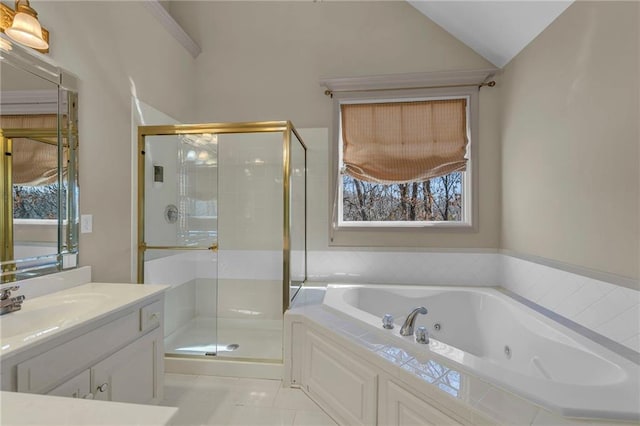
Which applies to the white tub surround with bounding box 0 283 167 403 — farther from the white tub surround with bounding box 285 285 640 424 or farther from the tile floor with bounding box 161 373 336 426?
the white tub surround with bounding box 285 285 640 424

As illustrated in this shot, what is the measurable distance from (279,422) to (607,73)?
245 cm

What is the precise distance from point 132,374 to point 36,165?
44.0 inches

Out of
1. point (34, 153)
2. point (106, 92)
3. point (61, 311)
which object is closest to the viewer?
point (61, 311)

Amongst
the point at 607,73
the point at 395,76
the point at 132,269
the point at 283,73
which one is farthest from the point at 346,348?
the point at 283,73

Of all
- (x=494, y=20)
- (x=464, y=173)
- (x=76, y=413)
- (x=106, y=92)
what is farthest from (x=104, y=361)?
(x=494, y=20)

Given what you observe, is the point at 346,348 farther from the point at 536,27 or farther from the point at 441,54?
the point at 441,54

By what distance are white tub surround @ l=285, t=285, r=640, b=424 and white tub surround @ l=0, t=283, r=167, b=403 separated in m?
0.83

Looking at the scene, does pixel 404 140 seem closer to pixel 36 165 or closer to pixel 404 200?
pixel 404 200

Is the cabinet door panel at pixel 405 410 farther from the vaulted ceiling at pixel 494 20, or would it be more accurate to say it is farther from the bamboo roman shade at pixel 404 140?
the vaulted ceiling at pixel 494 20

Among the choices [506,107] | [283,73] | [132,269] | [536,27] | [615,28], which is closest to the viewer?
[615,28]

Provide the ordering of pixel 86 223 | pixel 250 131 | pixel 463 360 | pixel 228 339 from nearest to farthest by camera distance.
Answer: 1. pixel 463 360
2. pixel 86 223
3. pixel 250 131
4. pixel 228 339

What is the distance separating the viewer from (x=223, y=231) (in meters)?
2.77

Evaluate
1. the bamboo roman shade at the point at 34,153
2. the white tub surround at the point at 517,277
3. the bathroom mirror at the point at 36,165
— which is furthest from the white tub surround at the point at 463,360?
the bamboo roman shade at the point at 34,153

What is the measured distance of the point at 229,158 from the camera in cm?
274
